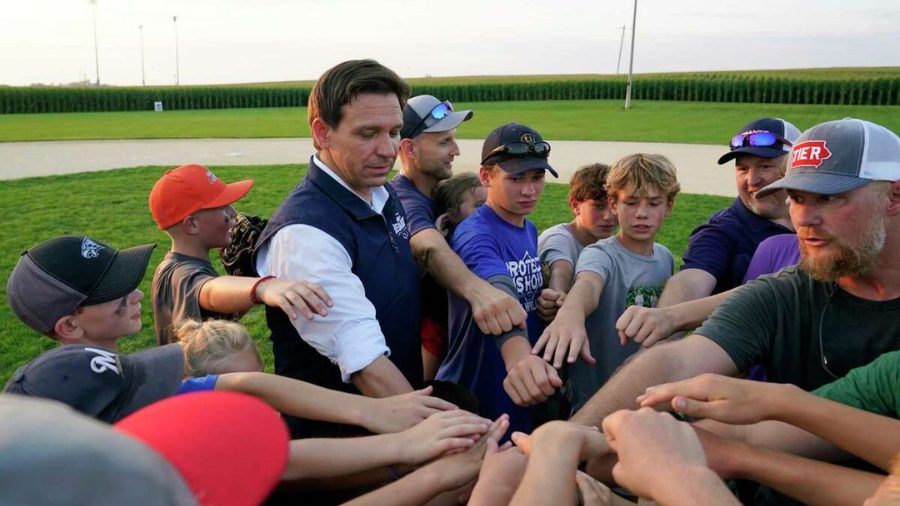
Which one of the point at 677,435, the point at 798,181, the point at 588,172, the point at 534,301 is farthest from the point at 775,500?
the point at 588,172

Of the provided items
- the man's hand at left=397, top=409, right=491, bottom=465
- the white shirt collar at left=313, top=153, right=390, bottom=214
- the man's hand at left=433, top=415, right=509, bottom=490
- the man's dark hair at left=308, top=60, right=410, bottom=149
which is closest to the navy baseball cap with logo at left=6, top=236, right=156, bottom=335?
the white shirt collar at left=313, top=153, right=390, bottom=214

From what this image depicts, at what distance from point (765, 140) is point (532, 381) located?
7.09ft

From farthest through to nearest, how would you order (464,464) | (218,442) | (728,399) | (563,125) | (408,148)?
(563,125) < (408,148) < (464,464) < (728,399) < (218,442)

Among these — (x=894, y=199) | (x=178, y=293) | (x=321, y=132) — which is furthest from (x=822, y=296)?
(x=178, y=293)

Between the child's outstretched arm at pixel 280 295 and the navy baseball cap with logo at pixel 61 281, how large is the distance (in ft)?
1.27

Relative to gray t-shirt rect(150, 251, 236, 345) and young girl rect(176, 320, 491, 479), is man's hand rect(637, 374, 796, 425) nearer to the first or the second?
young girl rect(176, 320, 491, 479)

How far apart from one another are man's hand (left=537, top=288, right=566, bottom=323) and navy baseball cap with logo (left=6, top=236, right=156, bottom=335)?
181cm

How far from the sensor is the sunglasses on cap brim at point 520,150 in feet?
12.5

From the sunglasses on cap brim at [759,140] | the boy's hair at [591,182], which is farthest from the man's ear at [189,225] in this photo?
the sunglasses on cap brim at [759,140]

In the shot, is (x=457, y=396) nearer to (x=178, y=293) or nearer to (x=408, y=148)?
(x=178, y=293)

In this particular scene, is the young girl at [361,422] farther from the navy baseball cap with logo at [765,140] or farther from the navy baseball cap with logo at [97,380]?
the navy baseball cap with logo at [765,140]

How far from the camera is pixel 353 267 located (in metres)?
2.75

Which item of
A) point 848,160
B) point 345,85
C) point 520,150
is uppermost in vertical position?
point 345,85

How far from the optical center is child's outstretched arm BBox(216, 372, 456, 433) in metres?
2.31
